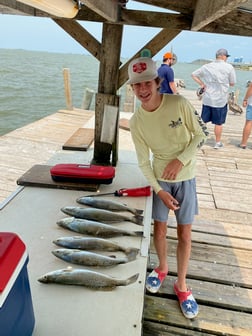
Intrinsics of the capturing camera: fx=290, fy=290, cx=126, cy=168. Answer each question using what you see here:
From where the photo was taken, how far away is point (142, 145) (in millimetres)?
2369

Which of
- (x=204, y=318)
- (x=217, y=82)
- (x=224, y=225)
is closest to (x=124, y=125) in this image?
(x=217, y=82)

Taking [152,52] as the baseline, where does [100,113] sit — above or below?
below

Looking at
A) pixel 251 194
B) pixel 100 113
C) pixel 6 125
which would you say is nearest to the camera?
pixel 100 113

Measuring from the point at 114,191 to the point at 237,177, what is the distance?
3024 millimetres

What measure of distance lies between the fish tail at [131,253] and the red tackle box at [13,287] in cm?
86

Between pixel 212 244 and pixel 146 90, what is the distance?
211cm

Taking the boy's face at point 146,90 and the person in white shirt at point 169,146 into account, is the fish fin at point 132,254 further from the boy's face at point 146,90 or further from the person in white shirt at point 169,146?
the boy's face at point 146,90

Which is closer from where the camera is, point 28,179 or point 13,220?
point 13,220

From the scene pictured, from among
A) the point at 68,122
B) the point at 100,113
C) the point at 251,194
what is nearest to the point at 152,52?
the point at 100,113

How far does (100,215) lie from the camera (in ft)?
8.09

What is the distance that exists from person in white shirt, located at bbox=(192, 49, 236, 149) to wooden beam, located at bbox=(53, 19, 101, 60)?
10.6 feet

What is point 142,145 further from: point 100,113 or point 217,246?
point 217,246

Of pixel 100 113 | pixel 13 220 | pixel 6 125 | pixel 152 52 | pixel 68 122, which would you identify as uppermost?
pixel 152 52

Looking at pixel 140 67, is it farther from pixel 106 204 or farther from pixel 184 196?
pixel 106 204
